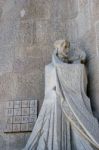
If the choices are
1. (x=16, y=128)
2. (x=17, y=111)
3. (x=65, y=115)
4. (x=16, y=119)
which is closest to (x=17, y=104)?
(x=17, y=111)

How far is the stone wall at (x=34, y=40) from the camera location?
5062 mm

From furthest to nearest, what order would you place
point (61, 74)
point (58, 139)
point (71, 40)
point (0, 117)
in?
point (71, 40) → point (0, 117) → point (61, 74) → point (58, 139)

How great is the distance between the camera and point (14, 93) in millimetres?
5254

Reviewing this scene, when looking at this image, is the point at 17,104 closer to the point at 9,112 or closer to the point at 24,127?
the point at 9,112

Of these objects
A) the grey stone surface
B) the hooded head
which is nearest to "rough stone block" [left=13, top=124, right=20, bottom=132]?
the grey stone surface

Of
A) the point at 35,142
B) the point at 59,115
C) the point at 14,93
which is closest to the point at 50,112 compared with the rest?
the point at 59,115

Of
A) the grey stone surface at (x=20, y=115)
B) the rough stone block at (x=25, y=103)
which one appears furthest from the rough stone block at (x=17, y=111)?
the rough stone block at (x=25, y=103)

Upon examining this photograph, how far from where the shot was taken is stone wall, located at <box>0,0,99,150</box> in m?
5.06

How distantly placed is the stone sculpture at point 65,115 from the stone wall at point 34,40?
0.34 m

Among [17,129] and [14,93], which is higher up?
[14,93]

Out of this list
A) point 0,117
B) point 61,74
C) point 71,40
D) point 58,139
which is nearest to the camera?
point 58,139

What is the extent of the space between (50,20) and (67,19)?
10.9 inches

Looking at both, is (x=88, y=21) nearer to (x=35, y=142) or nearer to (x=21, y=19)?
(x=21, y=19)

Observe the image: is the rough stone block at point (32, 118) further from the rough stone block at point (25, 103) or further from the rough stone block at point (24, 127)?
the rough stone block at point (25, 103)
